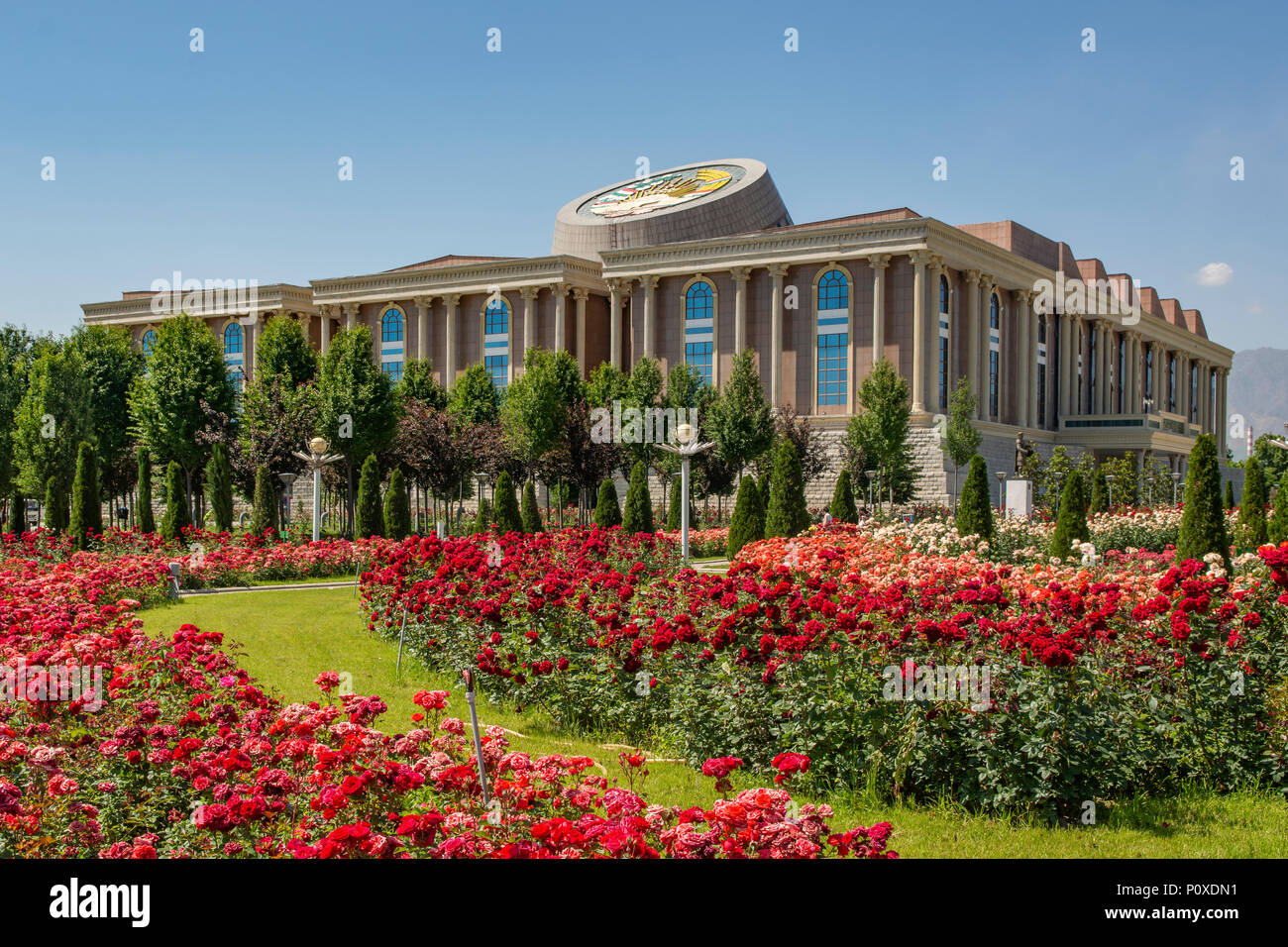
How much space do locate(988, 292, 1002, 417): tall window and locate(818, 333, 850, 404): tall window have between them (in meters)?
8.74

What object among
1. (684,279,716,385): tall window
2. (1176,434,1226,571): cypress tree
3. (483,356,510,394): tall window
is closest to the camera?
(1176,434,1226,571): cypress tree

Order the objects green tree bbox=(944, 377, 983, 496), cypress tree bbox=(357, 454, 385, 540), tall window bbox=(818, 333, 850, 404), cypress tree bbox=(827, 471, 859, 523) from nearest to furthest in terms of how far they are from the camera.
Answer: cypress tree bbox=(827, 471, 859, 523) → cypress tree bbox=(357, 454, 385, 540) → green tree bbox=(944, 377, 983, 496) → tall window bbox=(818, 333, 850, 404)

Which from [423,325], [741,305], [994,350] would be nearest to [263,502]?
[741,305]

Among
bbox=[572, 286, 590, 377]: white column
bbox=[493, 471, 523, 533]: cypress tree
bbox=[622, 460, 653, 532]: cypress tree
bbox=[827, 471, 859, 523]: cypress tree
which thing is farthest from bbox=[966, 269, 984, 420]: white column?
bbox=[493, 471, 523, 533]: cypress tree

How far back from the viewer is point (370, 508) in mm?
29297

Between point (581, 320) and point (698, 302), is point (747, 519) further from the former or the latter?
point (581, 320)

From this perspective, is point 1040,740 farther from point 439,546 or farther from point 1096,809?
point 439,546

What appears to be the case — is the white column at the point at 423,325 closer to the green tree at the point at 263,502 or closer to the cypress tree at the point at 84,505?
the green tree at the point at 263,502

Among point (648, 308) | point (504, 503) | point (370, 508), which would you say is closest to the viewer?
point (504, 503)

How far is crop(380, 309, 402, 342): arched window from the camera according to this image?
2438 inches

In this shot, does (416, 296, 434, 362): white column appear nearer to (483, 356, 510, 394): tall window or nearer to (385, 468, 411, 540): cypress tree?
(483, 356, 510, 394): tall window

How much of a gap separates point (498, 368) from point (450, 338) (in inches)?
126

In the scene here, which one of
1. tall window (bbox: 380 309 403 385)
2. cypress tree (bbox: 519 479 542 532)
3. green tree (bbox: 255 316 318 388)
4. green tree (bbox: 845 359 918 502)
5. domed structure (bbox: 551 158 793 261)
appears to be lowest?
cypress tree (bbox: 519 479 542 532)
